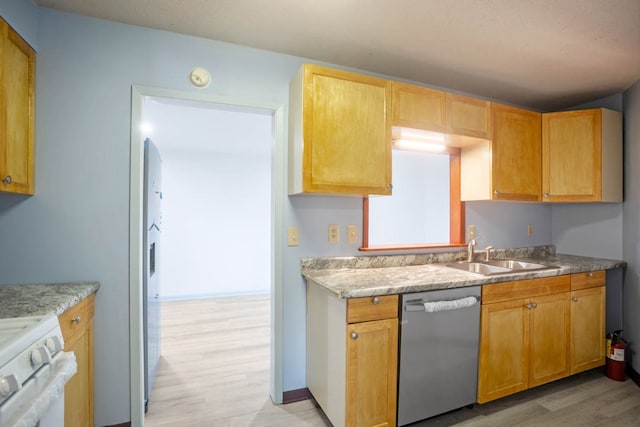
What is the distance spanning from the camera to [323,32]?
1.78 meters

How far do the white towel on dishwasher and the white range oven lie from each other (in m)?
1.59

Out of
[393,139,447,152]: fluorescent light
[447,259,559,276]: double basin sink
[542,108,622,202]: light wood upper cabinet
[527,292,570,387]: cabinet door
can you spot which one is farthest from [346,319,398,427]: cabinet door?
[542,108,622,202]: light wood upper cabinet

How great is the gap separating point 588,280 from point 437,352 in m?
1.51

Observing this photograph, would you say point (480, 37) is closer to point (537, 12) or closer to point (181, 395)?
point (537, 12)

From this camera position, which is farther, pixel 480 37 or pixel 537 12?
pixel 480 37

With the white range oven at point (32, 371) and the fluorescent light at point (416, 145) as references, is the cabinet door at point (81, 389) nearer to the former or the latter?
the white range oven at point (32, 371)

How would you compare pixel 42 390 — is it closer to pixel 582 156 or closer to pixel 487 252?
pixel 487 252

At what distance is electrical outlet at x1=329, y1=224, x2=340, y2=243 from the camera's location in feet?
7.05

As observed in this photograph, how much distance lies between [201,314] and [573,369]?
382 cm

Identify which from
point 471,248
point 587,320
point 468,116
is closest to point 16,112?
point 468,116

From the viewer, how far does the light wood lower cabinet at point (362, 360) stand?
60.8 inches

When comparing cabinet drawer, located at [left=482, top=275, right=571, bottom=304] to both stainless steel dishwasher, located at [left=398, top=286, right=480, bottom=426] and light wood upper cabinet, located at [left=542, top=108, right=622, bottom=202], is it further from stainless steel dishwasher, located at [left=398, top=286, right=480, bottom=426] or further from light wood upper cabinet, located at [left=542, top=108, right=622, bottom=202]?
light wood upper cabinet, located at [left=542, top=108, right=622, bottom=202]

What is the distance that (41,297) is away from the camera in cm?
136

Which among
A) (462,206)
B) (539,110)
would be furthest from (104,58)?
(539,110)
